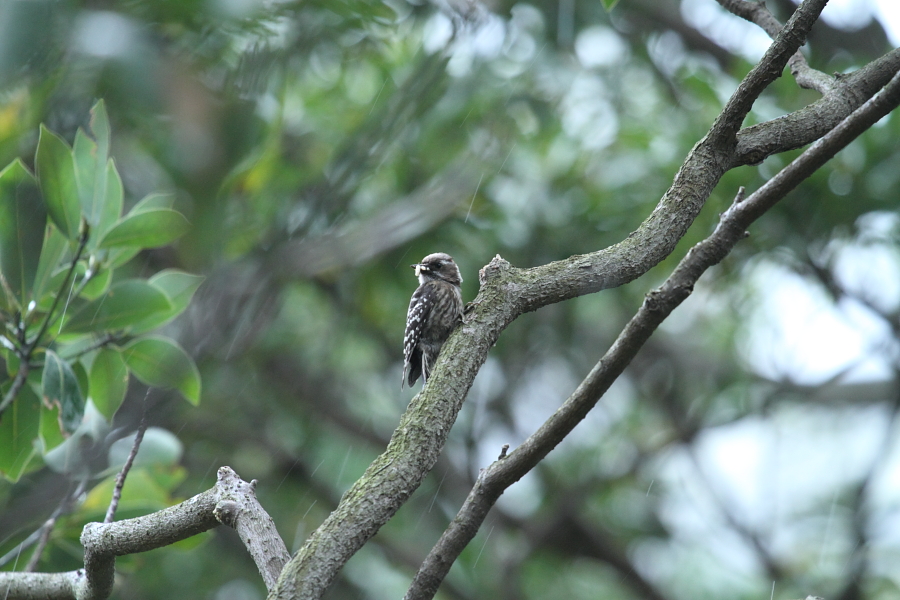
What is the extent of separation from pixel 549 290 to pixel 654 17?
5573 millimetres

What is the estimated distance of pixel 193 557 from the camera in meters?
7.00

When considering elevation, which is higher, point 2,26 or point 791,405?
point 791,405

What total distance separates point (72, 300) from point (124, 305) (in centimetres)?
19

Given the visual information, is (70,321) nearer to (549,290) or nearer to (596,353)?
(549,290)

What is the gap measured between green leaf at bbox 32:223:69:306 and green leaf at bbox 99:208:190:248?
15cm

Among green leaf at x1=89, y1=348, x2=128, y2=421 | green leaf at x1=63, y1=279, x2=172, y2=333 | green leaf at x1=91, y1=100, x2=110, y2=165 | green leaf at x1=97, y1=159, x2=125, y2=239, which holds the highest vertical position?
→ green leaf at x1=97, y1=159, x2=125, y2=239

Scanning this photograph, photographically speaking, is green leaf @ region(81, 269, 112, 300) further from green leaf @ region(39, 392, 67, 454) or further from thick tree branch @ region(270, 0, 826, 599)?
thick tree branch @ region(270, 0, 826, 599)

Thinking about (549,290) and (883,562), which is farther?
(883,562)

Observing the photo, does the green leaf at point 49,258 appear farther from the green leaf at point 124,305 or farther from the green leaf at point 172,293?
the green leaf at point 172,293

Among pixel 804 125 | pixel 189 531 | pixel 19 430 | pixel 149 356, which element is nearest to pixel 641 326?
pixel 804 125

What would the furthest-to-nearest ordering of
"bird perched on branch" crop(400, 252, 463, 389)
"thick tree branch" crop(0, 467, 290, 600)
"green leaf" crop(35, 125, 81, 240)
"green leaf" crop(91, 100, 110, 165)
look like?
"bird perched on branch" crop(400, 252, 463, 389) → "green leaf" crop(35, 125, 81, 240) → "thick tree branch" crop(0, 467, 290, 600) → "green leaf" crop(91, 100, 110, 165)

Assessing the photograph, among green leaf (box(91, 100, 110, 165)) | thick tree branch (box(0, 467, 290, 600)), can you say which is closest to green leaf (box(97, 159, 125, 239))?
green leaf (box(91, 100, 110, 165))

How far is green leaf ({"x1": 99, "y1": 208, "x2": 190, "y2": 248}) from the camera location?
2.85 metres

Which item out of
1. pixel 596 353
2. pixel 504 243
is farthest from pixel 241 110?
pixel 596 353
